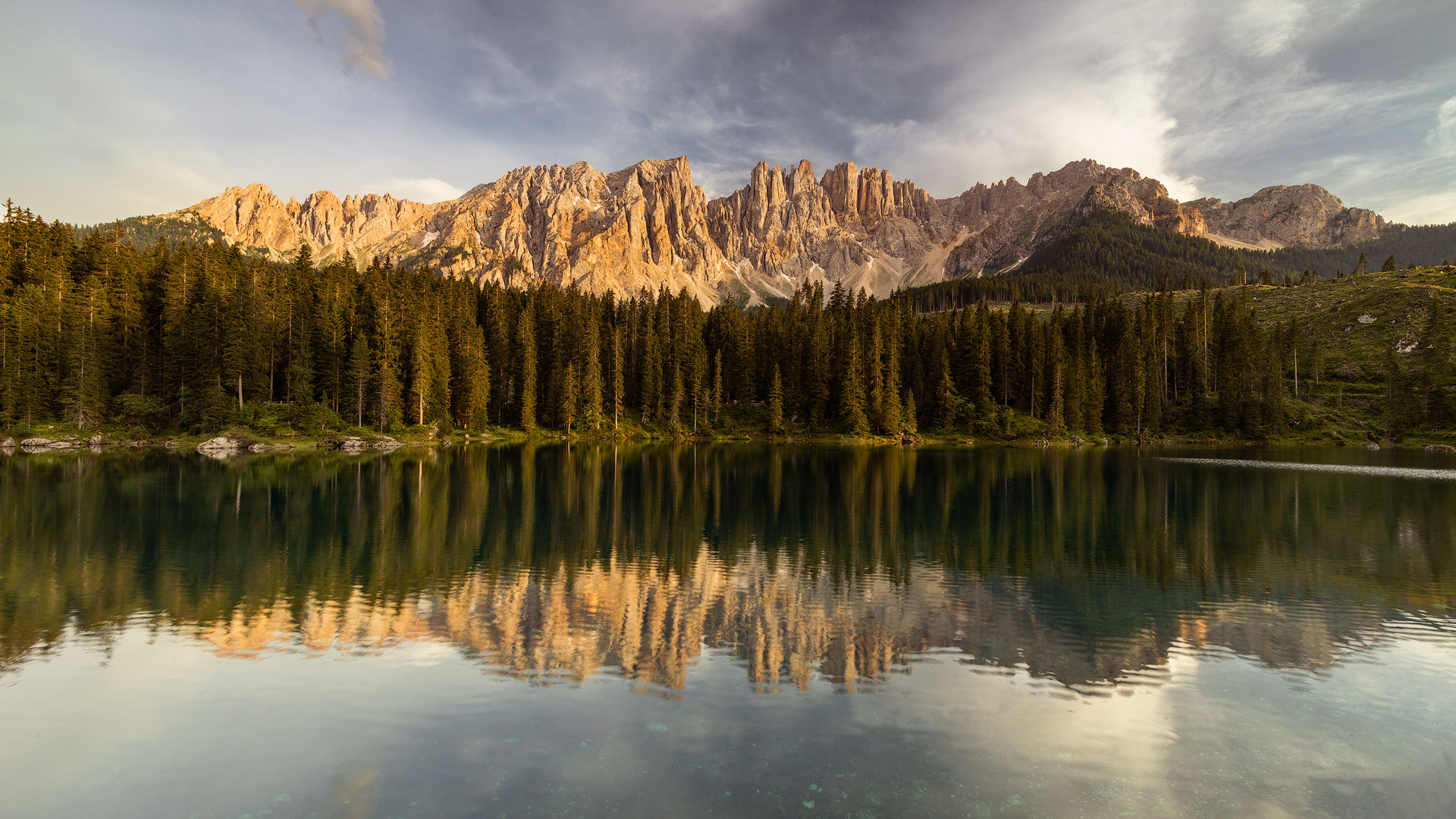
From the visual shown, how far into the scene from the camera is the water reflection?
1525 cm

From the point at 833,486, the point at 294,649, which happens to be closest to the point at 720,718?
the point at 294,649

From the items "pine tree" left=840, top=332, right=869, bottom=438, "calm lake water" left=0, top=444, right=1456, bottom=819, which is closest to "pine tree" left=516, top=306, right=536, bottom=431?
"pine tree" left=840, top=332, right=869, bottom=438

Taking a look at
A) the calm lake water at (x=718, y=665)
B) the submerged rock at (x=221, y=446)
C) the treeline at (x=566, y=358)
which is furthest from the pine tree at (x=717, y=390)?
the calm lake water at (x=718, y=665)

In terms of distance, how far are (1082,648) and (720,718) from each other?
8.93 metres

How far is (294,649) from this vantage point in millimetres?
14828

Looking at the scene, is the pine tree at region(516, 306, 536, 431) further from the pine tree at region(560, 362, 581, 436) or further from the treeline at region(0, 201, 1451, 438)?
the pine tree at region(560, 362, 581, 436)

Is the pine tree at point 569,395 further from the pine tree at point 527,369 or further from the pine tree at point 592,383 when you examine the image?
the pine tree at point 527,369

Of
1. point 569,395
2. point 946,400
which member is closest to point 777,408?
point 946,400

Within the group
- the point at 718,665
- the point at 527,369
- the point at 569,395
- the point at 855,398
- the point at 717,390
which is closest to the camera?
the point at 718,665

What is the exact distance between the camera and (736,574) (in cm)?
2194

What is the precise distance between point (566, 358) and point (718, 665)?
Result: 109 meters

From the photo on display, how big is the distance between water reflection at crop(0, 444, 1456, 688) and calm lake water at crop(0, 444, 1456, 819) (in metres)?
0.17

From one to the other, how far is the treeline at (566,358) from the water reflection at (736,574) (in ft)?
139

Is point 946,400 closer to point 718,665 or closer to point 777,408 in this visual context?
point 777,408
